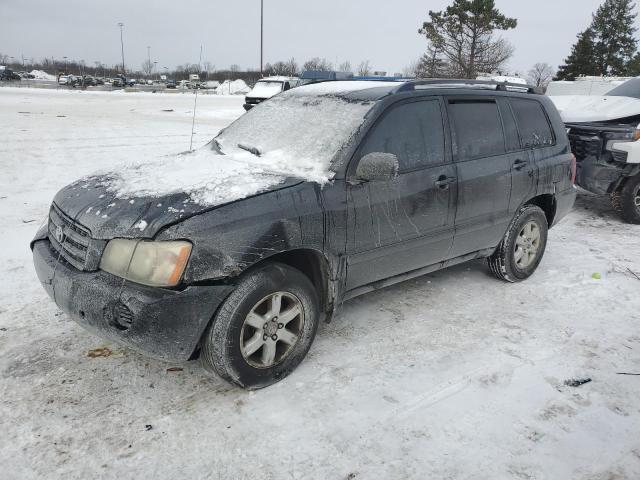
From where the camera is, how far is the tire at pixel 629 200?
270 inches

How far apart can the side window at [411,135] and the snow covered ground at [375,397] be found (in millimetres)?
1261

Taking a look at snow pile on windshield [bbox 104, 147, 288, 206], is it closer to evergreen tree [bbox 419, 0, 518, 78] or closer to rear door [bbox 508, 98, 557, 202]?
rear door [bbox 508, 98, 557, 202]

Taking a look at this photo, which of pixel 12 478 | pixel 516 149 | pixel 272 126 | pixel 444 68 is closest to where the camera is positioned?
pixel 12 478

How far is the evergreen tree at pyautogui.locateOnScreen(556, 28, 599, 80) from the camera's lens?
4997 cm

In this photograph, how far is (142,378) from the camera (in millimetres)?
3123

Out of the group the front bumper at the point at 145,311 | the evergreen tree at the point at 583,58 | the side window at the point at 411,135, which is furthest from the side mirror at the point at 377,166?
the evergreen tree at the point at 583,58

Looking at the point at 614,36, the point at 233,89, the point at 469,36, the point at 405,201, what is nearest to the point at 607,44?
the point at 614,36

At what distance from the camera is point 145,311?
101 inches

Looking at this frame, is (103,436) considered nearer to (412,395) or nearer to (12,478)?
(12,478)

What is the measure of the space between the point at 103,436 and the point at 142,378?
0.52 metres

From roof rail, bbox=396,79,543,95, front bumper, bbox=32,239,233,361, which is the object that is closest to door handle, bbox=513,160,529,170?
roof rail, bbox=396,79,543,95

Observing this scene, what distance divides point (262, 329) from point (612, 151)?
5843mm

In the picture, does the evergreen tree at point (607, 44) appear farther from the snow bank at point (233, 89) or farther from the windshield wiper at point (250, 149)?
the windshield wiper at point (250, 149)

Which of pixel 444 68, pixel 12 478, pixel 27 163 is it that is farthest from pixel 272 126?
pixel 444 68
